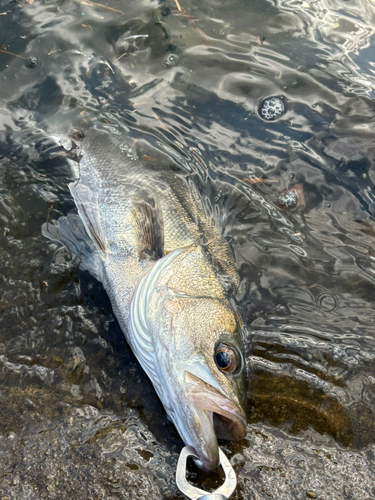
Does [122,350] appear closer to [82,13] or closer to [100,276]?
[100,276]

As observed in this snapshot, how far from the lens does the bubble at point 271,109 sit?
3.97 metres

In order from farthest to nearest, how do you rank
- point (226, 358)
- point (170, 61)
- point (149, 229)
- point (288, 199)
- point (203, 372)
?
point (170, 61), point (288, 199), point (149, 229), point (226, 358), point (203, 372)

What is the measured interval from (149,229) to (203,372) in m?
1.22

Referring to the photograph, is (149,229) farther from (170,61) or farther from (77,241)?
(170,61)

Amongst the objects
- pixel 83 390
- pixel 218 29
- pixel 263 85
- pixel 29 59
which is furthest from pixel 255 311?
pixel 29 59

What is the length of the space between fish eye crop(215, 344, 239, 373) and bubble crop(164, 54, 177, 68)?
3048 mm

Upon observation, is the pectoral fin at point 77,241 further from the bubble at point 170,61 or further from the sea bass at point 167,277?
the bubble at point 170,61

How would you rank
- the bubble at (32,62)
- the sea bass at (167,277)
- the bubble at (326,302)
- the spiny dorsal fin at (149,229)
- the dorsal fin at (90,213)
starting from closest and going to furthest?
the sea bass at (167,277) → the spiny dorsal fin at (149,229) → the dorsal fin at (90,213) → the bubble at (326,302) → the bubble at (32,62)

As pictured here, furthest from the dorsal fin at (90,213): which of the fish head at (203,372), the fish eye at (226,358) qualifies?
the fish eye at (226,358)

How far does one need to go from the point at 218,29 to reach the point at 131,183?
2191 mm

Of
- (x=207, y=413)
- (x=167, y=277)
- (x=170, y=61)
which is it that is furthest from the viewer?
(x=170, y=61)

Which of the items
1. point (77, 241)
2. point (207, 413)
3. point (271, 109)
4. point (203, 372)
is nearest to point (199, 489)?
point (207, 413)

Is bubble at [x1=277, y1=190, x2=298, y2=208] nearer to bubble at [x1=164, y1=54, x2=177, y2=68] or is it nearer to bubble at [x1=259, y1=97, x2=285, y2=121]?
bubble at [x1=259, y1=97, x2=285, y2=121]

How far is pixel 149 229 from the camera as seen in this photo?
3.03 m
